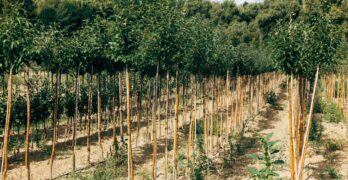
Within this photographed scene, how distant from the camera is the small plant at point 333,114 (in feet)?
76.6

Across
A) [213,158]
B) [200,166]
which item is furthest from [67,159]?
[213,158]

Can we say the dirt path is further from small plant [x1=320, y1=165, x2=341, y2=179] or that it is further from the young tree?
small plant [x1=320, y1=165, x2=341, y2=179]

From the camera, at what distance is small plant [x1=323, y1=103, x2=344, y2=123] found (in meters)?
23.3

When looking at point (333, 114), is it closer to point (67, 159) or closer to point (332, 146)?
point (332, 146)

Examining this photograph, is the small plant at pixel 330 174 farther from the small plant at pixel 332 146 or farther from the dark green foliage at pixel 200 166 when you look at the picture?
the dark green foliage at pixel 200 166

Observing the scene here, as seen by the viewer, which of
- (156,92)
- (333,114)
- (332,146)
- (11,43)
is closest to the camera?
(11,43)

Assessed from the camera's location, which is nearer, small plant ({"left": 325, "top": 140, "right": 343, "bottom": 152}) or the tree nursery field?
the tree nursery field

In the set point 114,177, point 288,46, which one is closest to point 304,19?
point 288,46

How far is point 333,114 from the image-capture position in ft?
78.1

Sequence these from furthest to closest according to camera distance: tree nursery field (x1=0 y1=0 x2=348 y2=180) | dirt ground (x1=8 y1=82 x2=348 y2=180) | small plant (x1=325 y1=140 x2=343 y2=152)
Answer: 1. small plant (x1=325 y1=140 x2=343 y2=152)
2. dirt ground (x1=8 y1=82 x2=348 y2=180)
3. tree nursery field (x1=0 y1=0 x2=348 y2=180)

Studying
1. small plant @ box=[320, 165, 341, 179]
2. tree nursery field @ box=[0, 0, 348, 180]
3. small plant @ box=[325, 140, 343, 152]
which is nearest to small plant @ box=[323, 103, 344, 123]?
tree nursery field @ box=[0, 0, 348, 180]

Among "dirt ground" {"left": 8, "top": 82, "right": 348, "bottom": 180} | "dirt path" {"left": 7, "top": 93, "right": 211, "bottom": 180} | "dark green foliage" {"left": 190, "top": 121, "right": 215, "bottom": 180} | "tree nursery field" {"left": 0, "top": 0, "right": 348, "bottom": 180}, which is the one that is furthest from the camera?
"dirt ground" {"left": 8, "top": 82, "right": 348, "bottom": 180}

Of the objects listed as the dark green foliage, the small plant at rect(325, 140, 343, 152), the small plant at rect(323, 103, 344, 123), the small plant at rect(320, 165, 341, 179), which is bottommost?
the small plant at rect(320, 165, 341, 179)

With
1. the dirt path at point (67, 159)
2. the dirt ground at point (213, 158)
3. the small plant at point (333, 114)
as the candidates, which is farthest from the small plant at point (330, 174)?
the small plant at point (333, 114)
